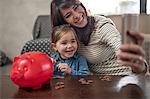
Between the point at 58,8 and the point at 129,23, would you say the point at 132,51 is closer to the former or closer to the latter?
the point at 129,23

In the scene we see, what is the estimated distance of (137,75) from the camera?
3.44 feet

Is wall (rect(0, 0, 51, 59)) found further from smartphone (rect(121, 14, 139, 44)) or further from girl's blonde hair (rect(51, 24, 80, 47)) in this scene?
smartphone (rect(121, 14, 139, 44))

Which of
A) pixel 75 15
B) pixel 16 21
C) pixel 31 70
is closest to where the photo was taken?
pixel 31 70

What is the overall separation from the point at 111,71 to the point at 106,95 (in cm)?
54

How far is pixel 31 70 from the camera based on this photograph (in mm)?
807

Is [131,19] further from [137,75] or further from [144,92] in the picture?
[137,75]

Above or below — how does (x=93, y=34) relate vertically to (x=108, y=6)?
below

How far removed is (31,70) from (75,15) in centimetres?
53

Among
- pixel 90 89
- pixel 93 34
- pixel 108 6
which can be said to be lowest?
pixel 90 89

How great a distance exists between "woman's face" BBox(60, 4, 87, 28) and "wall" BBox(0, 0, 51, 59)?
2338 millimetres

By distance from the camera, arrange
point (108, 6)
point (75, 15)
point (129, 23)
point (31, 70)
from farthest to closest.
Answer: point (108, 6)
point (75, 15)
point (31, 70)
point (129, 23)

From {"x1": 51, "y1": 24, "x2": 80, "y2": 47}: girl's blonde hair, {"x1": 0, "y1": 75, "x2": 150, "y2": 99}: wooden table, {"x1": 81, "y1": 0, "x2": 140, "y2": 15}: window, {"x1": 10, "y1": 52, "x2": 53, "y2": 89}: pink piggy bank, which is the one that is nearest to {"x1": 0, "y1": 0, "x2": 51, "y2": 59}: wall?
{"x1": 81, "y1": 0, "x2": 140, "y2": 15}: window

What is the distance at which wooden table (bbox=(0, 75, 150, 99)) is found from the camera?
2.54 feet

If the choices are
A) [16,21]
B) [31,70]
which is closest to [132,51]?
[31,70]
